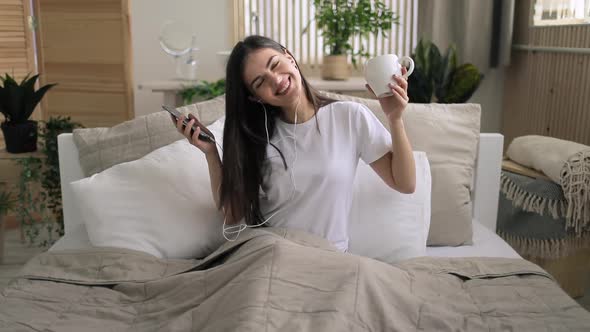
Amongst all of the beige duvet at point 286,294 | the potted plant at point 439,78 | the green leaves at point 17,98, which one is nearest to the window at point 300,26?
the potted plant at point 439,78

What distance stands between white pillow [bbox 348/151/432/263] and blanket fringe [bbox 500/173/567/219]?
0.63 metres

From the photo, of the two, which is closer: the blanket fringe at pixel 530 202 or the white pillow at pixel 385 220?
the white pillow at pixel 385 220

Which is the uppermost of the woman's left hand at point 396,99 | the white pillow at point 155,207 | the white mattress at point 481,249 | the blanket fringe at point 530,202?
the woman's left hand at point 396,99

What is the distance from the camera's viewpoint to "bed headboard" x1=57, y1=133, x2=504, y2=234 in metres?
1.92

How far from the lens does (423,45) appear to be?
345 cm

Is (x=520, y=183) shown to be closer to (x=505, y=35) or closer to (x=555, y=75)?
(x=555, y=75)

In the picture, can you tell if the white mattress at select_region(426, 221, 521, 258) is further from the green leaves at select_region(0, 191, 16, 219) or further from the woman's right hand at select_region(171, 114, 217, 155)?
the green leaves at select_region(0, 191, 16, 219)

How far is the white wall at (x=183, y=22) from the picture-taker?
4.11m

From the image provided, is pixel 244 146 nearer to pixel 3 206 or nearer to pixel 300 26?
pixel 3 206

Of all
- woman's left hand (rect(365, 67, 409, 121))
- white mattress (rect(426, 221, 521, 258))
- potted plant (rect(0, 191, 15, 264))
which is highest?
woman's left hand (rect(365, 67, 409, 121))

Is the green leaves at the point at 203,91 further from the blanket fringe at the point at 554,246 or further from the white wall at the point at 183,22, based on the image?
the blanket fringe at the point at 554,246

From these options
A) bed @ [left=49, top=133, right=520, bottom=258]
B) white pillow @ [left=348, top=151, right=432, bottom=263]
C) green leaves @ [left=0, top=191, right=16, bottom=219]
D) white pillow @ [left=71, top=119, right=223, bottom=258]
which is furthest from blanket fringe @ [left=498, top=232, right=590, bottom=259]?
green leaves @ [left=0, top=191, right=16, bottom=219]

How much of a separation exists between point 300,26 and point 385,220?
278 centimetres

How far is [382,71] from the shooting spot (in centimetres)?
130
